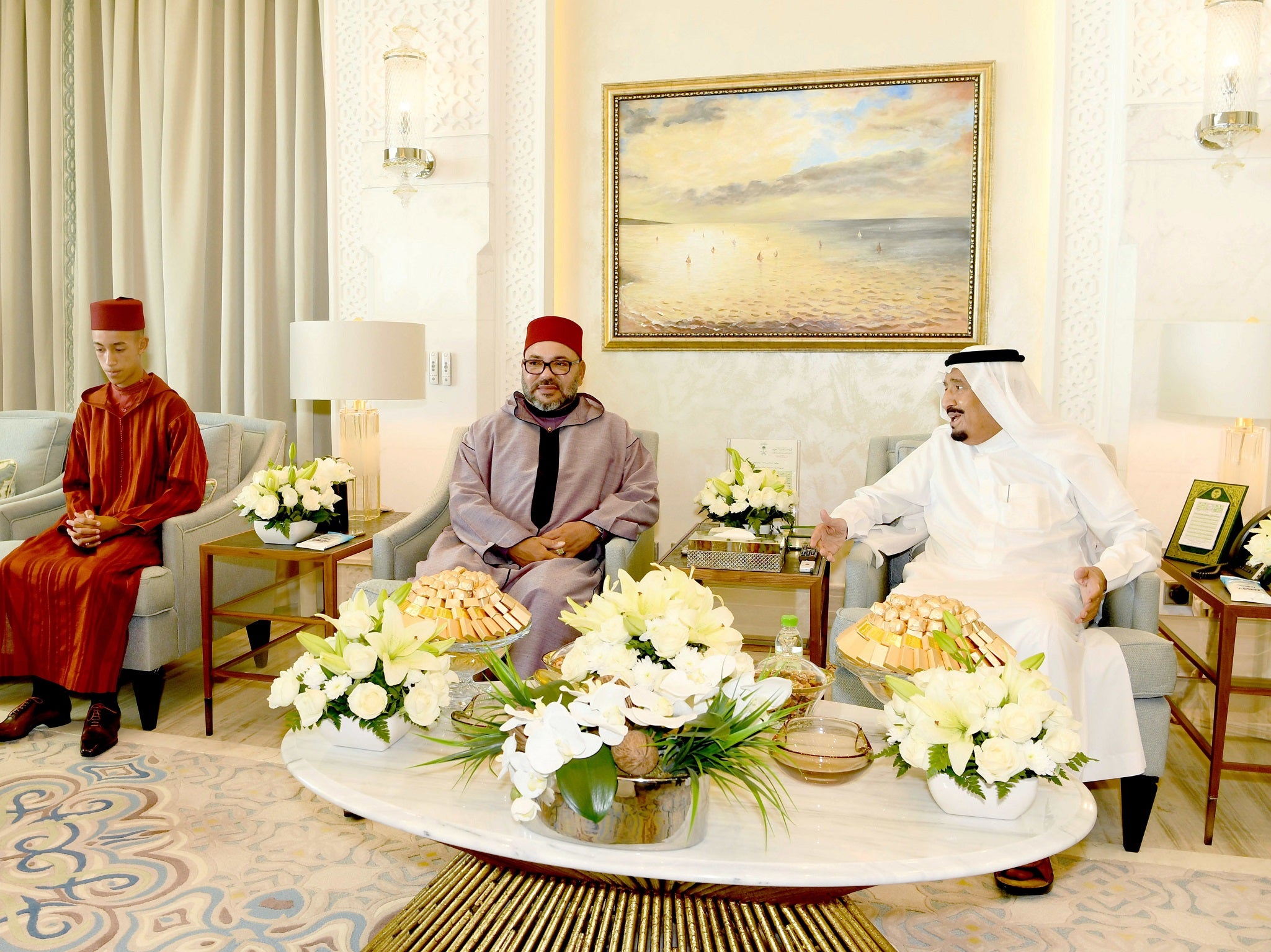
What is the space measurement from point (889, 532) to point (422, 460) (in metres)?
2.36

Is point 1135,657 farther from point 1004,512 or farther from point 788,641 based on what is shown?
point 788,641

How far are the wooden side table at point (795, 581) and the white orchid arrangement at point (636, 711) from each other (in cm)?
139

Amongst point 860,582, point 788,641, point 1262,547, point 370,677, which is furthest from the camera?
point 860,582

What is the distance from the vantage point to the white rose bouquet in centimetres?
171

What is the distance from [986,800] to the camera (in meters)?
1.73

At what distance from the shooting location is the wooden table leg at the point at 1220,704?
2.83 meters

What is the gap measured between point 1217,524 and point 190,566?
378 cm

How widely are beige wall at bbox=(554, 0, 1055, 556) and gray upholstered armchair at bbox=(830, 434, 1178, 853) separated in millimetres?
1090

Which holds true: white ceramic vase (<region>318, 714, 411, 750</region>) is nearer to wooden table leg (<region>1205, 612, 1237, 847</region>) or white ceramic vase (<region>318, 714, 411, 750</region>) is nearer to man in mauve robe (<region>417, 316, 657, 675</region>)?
man in mauve robe (<region>417, 316, 657, 675</region>)

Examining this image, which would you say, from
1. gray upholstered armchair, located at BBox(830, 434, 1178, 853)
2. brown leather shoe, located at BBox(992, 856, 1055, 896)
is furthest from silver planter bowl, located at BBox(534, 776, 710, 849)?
gray upholstered armchair, located at BBox(830, 434, 1178, 853)

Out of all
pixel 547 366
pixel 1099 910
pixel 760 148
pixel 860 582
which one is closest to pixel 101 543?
pixel 547 366

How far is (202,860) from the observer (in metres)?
2.70

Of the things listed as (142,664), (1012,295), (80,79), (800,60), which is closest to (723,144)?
(800,60)

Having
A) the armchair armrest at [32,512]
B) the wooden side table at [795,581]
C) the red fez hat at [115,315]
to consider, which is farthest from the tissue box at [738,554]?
the armchair armrest at [32,512]
